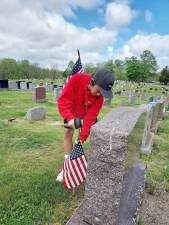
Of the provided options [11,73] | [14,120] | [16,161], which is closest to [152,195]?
[16,161]

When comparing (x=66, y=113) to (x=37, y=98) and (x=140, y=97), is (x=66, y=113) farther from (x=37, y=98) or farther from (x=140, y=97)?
(x=140, y=97)

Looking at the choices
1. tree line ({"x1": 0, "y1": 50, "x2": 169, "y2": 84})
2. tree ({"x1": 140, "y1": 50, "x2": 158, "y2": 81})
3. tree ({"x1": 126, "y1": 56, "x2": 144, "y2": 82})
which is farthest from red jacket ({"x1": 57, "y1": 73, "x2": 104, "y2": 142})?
tree ({"x1": 140, "y1": 50, "x2": 158, "y2": 81})

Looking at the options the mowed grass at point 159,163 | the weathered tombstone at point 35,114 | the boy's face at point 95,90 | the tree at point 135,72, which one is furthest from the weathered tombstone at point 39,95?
the tree at point 135,72

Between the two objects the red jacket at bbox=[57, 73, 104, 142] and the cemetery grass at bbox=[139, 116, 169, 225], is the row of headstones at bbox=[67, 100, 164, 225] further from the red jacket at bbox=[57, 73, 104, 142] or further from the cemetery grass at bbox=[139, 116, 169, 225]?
the red jacket at bbox=[57, 73, 104, 142]

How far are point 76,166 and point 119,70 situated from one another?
7611 centimetres

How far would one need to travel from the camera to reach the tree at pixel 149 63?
255 feet

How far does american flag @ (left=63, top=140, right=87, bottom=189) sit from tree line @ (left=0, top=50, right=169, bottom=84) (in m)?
53.0

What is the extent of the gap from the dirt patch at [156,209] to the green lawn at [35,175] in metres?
0.72

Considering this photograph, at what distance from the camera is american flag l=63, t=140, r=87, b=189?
121 inches

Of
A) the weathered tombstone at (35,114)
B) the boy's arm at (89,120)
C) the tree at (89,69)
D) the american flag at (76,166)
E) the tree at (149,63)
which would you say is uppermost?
the tree at (149,63)

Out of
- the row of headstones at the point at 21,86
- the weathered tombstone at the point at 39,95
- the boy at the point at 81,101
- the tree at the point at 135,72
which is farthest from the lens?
the tree at the point at 135,72

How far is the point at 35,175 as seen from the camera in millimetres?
3875

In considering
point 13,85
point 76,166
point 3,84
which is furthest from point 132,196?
point 13,85

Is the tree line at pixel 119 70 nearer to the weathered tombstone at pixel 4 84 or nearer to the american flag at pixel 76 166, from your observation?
the weathered tombstone at pixel 4 84
